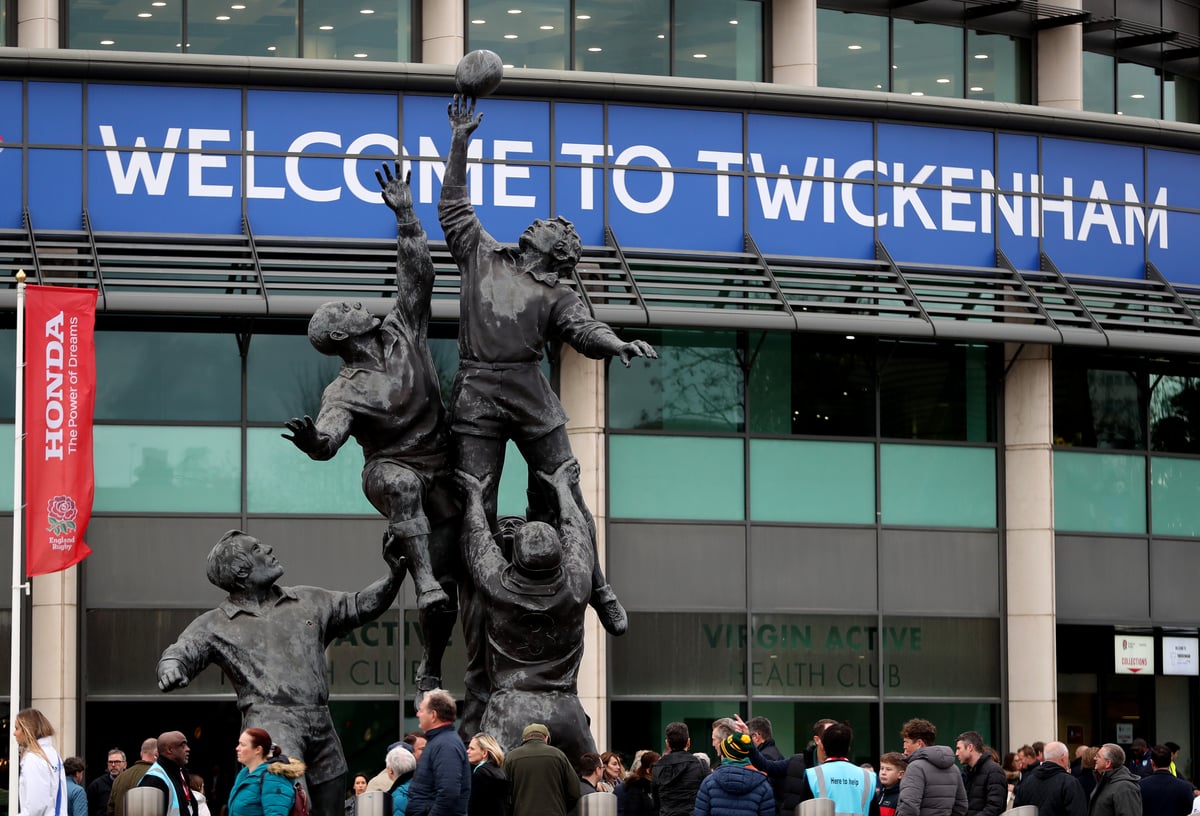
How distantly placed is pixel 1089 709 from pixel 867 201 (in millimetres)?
7584

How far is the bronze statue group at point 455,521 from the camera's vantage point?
12.5 meters

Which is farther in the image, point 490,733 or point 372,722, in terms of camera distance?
point 372,722

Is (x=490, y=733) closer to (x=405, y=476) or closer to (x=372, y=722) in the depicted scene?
(x=405, y=476)

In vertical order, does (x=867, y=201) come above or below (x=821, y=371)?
above

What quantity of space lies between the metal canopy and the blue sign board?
1.27 feet

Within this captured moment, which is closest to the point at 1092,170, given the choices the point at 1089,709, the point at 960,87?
the point at 960,87

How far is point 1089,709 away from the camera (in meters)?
30.9

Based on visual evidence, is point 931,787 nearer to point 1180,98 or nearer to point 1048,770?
point 1048,770

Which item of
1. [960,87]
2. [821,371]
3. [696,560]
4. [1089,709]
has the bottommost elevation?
[1089,709]

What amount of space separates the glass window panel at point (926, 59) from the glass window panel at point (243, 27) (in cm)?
855

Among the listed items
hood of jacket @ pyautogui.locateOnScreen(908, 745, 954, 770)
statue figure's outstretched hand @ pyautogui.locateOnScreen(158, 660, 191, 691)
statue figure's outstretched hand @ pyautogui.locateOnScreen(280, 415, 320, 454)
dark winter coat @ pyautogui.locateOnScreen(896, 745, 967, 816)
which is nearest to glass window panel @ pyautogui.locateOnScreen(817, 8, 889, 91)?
hood of jacket @ pyautogui.locateOnScreen(908, 745, 954, 770)

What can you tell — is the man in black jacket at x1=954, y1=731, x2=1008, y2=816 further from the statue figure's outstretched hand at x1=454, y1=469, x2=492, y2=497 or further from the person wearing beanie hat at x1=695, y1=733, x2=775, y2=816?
the statue figure's outstretched hand at x1=454, y1=469, x2=492, y2=497

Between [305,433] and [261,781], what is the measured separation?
2102mm

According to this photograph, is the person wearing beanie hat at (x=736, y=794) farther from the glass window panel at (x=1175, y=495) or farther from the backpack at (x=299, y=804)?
the glass window panel at (x=1175, y=495)
